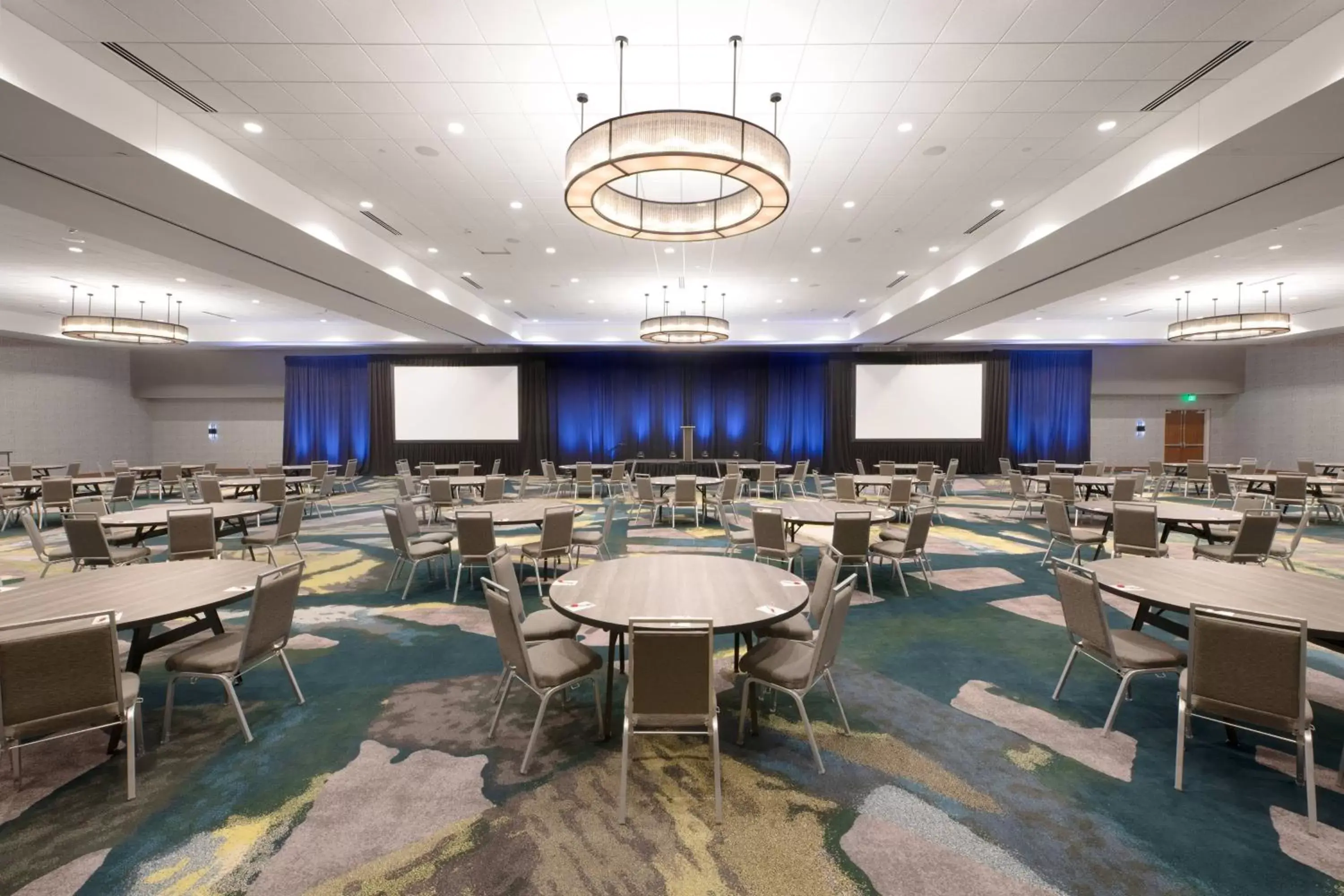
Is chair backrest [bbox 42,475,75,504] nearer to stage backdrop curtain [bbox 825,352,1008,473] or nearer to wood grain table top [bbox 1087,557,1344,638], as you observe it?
wood grain table top [bbox 1087,557,1344,638]

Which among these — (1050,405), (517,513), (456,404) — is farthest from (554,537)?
(1050,405)

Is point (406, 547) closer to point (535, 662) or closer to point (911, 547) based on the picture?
point (535, 662)

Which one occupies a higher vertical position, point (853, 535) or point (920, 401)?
point (920, 401)

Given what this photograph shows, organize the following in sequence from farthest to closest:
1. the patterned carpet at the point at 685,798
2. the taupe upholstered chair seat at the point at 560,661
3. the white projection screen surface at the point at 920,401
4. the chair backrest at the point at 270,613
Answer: the white projection screen surface at the point at 920,401 → the chair backrest at the point at 270,613 → the taupe upholstered chair seat at the point at 560,661 → the patterned carpet at the point at 685,798

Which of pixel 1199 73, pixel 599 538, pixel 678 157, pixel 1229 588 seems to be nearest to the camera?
pixel 1229 588

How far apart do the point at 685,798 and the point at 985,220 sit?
868cm

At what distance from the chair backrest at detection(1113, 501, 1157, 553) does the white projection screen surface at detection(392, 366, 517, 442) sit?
15919 mm

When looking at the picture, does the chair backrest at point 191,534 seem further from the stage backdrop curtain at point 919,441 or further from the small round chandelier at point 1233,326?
the stage backdrop curtain at point 919,441

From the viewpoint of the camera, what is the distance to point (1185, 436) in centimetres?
1895

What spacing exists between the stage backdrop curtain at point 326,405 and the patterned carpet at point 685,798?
53.8 feet

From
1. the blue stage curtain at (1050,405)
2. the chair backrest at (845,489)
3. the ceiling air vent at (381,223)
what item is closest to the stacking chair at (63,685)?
the ceiling air vent at (381,223)

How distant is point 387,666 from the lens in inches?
164

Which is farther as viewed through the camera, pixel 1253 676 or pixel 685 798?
pixel 685 798

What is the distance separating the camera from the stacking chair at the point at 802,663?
2.84 m
